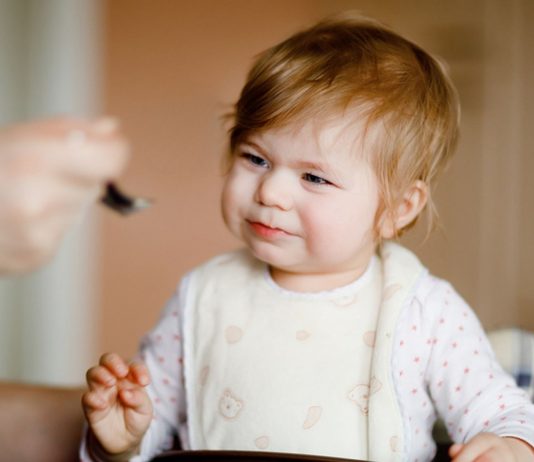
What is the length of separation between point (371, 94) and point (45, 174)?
0.46 meters

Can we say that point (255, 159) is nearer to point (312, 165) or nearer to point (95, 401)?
point (312, 165)

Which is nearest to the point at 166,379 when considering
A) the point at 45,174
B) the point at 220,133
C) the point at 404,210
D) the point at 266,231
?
the point at 266,231

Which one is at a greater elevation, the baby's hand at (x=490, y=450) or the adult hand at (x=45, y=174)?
the adult hand at (x=45, y=174)

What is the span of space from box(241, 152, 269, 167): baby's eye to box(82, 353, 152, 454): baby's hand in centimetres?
24

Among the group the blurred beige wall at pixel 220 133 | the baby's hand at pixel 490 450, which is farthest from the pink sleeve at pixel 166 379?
the blurred beige wall at pixel 220 133

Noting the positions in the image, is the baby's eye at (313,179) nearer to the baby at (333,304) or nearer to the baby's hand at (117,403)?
the baby at (333,304)

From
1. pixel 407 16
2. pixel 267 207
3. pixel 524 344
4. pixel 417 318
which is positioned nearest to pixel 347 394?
pixel 417 318

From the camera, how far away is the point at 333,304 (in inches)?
37.1

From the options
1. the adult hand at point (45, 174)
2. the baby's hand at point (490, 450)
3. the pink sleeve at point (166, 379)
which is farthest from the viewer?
the pink sleeve at point (166, 379)

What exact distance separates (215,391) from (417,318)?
0.23 meters

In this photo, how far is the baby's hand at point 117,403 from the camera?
0.84 metres

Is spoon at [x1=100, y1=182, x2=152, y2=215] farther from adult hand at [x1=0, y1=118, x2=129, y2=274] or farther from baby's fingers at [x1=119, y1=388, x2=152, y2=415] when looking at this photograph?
baby's fingers at [x1=119, y1=388, x2=152, y2=415]

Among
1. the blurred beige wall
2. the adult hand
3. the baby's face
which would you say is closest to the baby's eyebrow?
the baby's face

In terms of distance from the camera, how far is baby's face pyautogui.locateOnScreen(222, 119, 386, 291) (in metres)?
0.86
